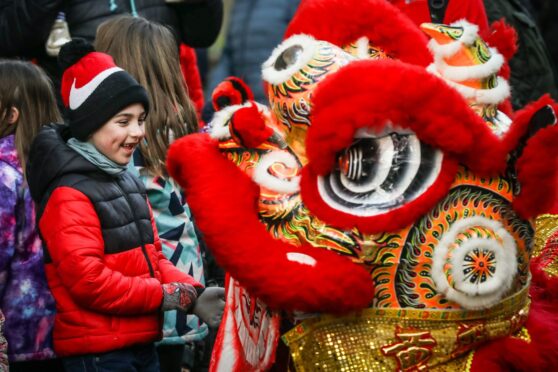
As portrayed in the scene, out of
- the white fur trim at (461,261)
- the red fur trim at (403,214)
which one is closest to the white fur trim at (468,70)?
the red fur trim at (403,214)

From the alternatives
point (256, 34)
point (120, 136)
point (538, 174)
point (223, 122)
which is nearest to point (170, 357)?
point (120, 136)

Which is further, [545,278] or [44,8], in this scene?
[44,8]

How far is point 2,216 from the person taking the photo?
3740 millimetres

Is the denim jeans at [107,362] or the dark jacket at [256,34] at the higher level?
the denim jeans at [107,362]

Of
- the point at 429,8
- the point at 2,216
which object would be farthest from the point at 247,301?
the point at 429,8

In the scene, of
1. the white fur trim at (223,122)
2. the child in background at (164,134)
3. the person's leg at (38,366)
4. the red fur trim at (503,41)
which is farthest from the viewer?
the child in background at (164,134)

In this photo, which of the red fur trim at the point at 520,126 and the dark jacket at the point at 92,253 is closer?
the red fur trim at the point at 520,126

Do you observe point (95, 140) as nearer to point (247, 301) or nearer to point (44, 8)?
point (247, 301)

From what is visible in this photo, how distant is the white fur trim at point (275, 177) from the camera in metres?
3.03

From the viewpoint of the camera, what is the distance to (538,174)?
2842 millimetres

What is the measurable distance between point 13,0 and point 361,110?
2369 millimetres

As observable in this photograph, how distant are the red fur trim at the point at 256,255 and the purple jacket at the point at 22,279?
99 cm

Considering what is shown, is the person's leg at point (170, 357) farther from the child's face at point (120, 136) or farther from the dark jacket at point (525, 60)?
the dark jacket at point (525, 60)

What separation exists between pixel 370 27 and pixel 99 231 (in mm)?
1112
